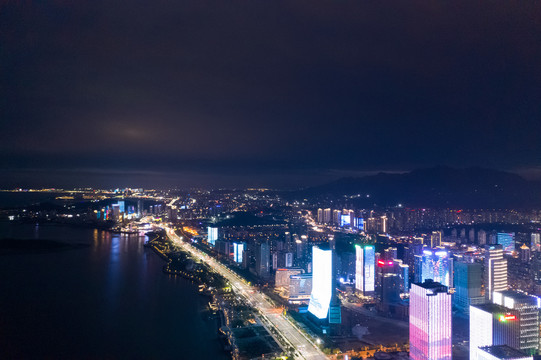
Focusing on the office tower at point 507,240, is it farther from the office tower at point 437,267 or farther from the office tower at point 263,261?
the office tower at point 263,261

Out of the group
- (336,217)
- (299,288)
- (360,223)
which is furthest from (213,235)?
(299,288)

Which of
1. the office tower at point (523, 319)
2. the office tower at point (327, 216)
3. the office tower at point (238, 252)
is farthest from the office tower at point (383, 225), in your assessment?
the office tower at point (523, 319)

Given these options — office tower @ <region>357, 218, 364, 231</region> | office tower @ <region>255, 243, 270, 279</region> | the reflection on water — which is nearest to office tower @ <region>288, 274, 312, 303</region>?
the reflection on water

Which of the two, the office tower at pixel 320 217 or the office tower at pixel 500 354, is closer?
the office tower at pixel 500 354

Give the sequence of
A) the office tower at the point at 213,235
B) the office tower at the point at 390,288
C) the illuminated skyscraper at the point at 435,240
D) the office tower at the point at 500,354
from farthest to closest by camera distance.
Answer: the office tower at the point at 213,235 < the illuminated skyscraper at the point at 435,240 < the office tower at the point at 390,288 < the office tower at the point at 500,354

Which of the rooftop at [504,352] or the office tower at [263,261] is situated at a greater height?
the rooftop at [504,352]

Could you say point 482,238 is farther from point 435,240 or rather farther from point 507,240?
point 435,240
